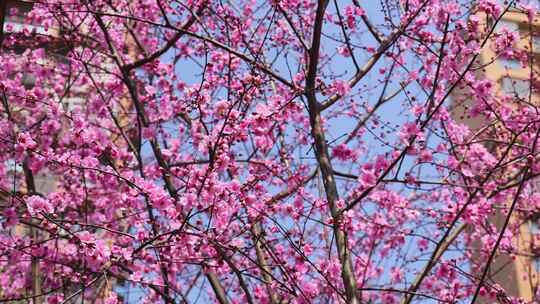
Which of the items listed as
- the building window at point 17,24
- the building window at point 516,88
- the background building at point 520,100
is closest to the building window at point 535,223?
the background building at point 520,100

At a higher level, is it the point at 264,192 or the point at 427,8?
the point at 427,8

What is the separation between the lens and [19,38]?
287 inches

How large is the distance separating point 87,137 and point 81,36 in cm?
280

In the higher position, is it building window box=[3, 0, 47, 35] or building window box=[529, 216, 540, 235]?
building window box=[3, 0, 47, 35]

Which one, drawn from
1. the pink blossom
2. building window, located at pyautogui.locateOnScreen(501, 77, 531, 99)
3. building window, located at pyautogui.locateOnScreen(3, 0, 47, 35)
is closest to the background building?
building window, located at pyautogui.locateOnScreen(501, 77, 531, 99)

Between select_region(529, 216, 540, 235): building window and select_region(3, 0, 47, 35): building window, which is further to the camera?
select_region(529, 216, 540, 235): building window

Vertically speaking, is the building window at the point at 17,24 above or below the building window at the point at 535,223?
above

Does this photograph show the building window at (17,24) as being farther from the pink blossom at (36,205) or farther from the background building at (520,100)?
the background building at (520,100)

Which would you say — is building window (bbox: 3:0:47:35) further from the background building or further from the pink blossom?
the background building

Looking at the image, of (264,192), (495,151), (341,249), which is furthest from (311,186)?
(495,151)

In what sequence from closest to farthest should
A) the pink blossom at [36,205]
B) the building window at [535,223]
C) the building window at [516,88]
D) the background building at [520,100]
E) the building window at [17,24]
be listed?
the pink blossom at [36,205] < the background building at [520,100] < the building window at [17,24] < the building window at [516,88] < the building window at [535,223]

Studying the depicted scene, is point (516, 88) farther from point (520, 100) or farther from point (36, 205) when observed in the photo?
point (36, 205)

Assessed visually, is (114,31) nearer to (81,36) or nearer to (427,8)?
(81,36)

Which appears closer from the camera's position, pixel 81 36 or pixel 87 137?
pixel 87 137
